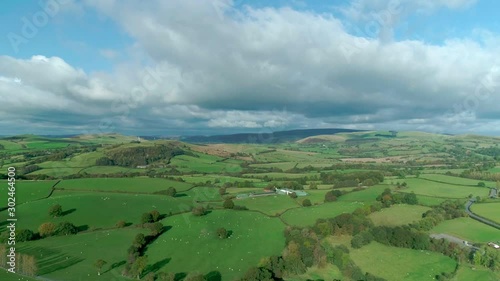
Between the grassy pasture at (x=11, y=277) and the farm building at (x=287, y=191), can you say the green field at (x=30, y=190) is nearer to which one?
the grassy pasture at (x=11, y=277)

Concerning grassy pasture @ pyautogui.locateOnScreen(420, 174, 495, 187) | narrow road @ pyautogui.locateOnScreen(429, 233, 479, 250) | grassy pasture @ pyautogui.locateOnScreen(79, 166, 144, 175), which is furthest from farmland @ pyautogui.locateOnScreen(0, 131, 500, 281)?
grassy pasture @ pyautogui.locateOnScreen(79, 166, 144, 175)

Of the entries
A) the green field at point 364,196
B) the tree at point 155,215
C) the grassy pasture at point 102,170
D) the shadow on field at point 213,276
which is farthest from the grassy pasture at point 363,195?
the grassy pasture at point 102,170

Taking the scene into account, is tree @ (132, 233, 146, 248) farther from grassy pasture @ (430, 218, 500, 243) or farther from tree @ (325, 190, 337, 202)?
grassy pasture @ (430, 218, 500, 243)

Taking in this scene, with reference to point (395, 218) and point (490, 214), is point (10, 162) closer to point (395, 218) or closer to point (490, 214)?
point (395, 218)

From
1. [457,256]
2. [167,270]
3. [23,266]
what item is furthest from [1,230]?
[457,256]

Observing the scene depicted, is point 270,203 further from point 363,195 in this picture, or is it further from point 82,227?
point 82,227

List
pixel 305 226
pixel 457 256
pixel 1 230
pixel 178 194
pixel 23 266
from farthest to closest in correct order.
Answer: pixel 178 194 < pixel 305 226 < pixel 1 230 < pixel 457 256 < pixel 23 266
